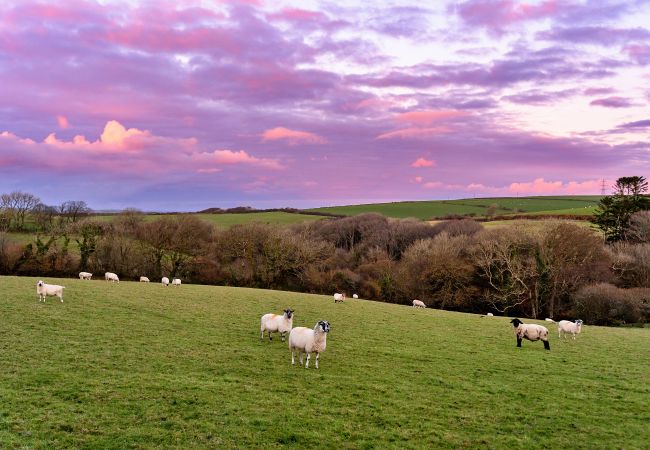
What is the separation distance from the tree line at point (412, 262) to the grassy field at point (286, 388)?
129 ft

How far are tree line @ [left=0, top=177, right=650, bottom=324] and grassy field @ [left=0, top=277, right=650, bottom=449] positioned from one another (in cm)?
3922

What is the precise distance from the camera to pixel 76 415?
11594mm

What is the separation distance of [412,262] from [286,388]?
62.0m

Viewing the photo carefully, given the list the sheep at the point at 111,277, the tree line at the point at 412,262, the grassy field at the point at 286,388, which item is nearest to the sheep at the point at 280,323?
the grassy field at the point at 286,388

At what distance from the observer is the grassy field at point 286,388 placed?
1144 centimetres

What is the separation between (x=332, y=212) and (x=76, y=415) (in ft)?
489

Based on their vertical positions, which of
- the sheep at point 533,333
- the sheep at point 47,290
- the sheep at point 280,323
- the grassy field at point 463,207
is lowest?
the sheep at point 533,333

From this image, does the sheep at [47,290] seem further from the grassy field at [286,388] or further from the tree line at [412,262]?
the tree line at [412,262]

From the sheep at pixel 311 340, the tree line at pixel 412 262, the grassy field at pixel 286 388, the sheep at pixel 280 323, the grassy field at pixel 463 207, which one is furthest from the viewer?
the grassy field at pixel 463 207

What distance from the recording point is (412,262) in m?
74.3

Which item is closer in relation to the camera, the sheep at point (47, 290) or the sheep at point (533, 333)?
the sheep at point (533, 333)

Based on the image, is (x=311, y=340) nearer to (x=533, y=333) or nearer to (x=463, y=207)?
(x=533, y=333)

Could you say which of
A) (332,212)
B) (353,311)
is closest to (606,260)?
(353,311)

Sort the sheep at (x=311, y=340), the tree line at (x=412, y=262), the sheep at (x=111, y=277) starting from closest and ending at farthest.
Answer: the sheep at (x=311, y=340) → the sheep at (x=111, y=277) → the tree line at (x=412, y=262)
